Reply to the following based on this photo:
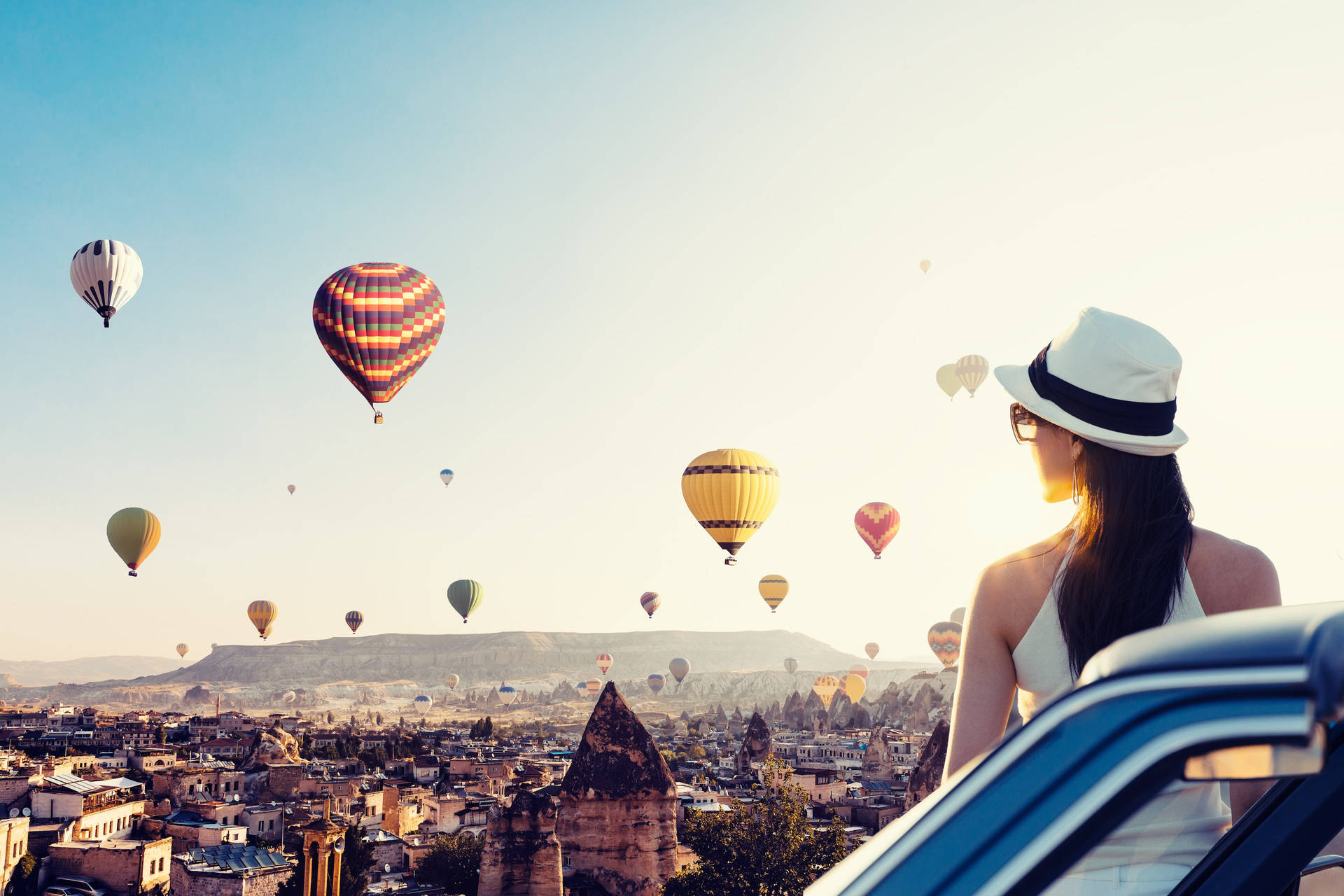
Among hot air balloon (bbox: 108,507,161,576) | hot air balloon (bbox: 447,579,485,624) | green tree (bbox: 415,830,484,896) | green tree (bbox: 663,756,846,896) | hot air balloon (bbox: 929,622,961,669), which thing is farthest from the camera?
hot air balloon (bbox: 447,579,485,624)

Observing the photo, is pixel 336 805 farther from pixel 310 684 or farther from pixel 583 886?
pixel 310 684

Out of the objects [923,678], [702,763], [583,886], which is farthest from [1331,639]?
[923,678]

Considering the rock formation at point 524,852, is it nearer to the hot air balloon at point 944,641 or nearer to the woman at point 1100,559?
the woman at point 1100,559

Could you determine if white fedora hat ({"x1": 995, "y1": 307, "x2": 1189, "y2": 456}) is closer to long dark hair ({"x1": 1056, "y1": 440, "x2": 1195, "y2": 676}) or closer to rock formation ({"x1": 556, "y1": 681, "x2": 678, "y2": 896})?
long dark hair ({"x1": 1056, "y1": 440, "x2": 1195, "y2": 676})

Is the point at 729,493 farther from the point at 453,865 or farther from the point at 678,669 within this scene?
the point at 678,669

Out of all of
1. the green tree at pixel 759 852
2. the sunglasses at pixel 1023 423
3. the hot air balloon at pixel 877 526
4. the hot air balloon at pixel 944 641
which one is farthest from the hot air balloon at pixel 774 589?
the sunglasses at pixel 1023 423

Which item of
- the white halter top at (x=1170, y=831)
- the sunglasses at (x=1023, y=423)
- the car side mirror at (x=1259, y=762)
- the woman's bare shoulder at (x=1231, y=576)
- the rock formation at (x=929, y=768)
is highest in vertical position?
the sunglasses at (x=1023, y=423)

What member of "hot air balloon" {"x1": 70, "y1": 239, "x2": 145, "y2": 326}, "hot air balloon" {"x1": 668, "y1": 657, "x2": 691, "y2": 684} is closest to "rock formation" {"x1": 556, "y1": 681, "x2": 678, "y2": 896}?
"hot air balloon" {"x1": 70, "y1": 239, "x2": 145, "y2": 326}
